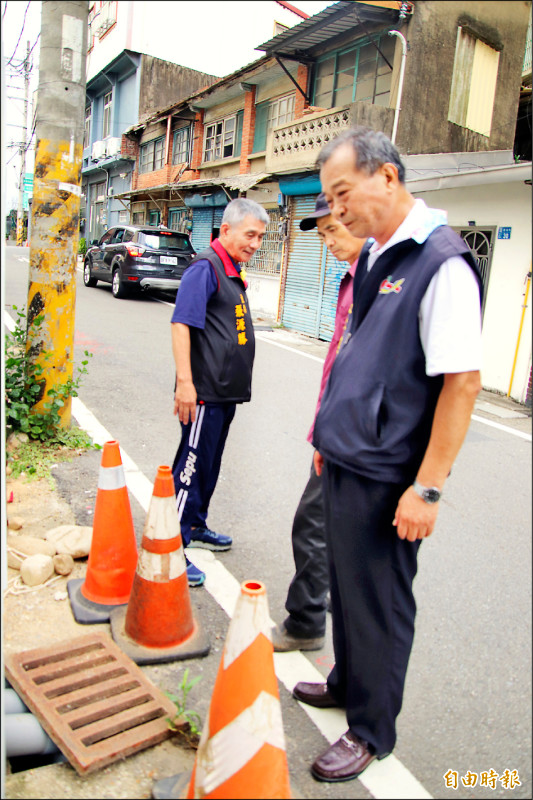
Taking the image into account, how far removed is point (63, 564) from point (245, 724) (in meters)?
1.71

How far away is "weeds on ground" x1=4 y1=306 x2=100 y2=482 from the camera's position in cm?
431

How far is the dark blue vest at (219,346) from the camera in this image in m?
2.98

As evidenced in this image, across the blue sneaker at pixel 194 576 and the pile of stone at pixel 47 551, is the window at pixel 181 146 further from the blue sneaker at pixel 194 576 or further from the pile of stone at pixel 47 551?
the blue sneaker at pixel 194 576

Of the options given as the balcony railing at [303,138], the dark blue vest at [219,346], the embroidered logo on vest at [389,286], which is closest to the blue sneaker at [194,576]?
the dark blue vest at [219,346]

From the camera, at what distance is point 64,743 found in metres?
1.91

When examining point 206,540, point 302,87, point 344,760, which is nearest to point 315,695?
point 344,760

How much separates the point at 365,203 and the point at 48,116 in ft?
10.9

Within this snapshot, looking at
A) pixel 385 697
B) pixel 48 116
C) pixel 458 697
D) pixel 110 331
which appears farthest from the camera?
pixel 110 331

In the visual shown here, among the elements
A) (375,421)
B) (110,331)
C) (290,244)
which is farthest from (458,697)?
(290,244)

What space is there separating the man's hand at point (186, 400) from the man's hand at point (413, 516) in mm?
1441

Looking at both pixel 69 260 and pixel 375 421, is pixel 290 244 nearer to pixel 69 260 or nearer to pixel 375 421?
pixel 69 260

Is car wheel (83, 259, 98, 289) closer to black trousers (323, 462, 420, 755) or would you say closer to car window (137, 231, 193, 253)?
car window (137, 231, 193, 253)

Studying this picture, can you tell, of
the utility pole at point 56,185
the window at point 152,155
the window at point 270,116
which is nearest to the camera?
the utility pole at point 56,185

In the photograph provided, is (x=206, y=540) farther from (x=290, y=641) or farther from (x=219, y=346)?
(x=219, y=346)
